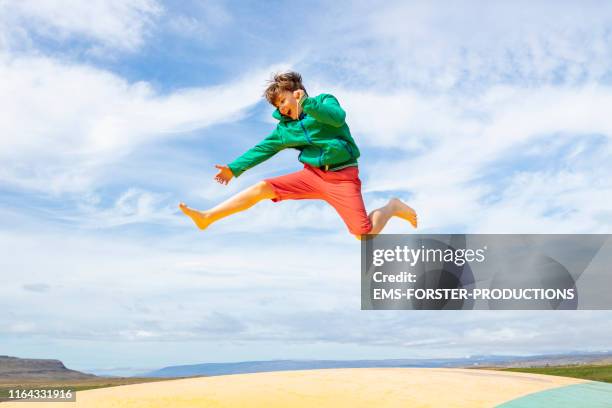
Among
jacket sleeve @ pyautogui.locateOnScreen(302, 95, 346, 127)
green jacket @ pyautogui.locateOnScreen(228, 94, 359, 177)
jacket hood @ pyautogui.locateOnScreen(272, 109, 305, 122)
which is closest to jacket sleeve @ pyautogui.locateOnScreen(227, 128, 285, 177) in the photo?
green jacket @ pyautogui.locateOnScreen(228, 94, 359, 177)

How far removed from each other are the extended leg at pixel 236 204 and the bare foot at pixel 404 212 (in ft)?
5.12

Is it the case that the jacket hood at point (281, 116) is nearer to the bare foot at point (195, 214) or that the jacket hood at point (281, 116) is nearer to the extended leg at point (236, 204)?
the extended leg at point (236, 204)

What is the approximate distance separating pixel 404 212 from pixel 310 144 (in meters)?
1.54

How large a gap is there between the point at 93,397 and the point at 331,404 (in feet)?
8.54

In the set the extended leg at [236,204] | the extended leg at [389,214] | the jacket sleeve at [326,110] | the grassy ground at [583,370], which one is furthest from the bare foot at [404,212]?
the grassy ground at [583,370]

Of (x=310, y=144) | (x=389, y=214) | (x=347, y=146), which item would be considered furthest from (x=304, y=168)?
(x=389, y=214)

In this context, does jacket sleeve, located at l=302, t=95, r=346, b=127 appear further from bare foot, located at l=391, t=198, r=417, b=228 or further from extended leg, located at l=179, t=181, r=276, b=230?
bare foot, located at l=391, t=198, r=417, b=228

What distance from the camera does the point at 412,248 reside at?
8.62 m

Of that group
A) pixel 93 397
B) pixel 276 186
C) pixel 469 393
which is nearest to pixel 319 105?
pixel 276 186

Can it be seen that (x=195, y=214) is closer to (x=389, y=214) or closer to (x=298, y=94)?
(x=298, y=94)

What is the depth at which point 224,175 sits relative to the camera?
25.1 ft

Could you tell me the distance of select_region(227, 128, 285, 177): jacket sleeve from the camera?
304 inches

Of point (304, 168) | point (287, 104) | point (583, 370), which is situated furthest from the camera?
point (583, 370)

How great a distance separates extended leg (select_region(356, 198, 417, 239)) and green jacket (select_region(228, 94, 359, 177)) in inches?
26.4
